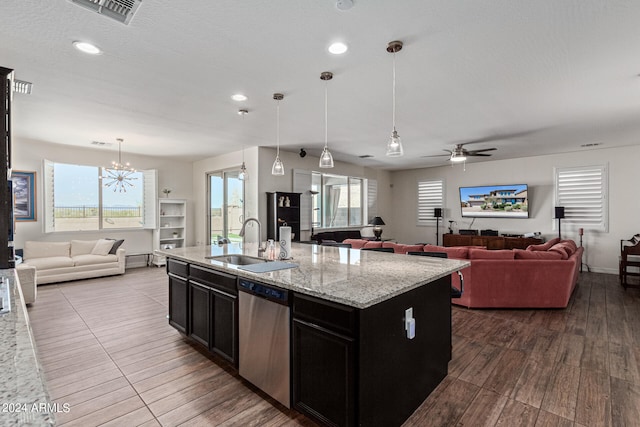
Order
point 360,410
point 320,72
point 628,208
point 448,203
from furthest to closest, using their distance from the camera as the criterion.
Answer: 1. point 448,203
2. point 628,208
3. point 320,72
4. point 360,410

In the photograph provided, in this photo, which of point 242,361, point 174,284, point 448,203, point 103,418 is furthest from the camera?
point 448,203

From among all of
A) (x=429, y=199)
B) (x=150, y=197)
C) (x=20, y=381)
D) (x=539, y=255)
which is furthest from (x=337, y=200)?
(x=20, y=381)

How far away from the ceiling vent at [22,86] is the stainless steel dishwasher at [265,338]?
3176mm

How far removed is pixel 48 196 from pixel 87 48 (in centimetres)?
503

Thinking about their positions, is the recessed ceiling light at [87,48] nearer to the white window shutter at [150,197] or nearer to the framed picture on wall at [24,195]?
the framed picture on wall at [24,195]

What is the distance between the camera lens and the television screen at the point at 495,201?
7496mm

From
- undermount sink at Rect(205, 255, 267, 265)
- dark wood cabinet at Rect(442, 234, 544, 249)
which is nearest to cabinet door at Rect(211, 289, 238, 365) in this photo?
undermount sink at Rect(205, 255, 267, 265)

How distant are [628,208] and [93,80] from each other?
936cm

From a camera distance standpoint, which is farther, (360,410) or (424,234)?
(424,234)

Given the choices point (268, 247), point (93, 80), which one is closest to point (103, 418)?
point (268, 247)

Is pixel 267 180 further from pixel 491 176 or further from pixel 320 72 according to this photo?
pixel 491 176

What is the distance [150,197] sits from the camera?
7363mm

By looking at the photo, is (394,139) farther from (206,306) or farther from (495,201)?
(495,201)

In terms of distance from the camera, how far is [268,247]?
11.4ft
